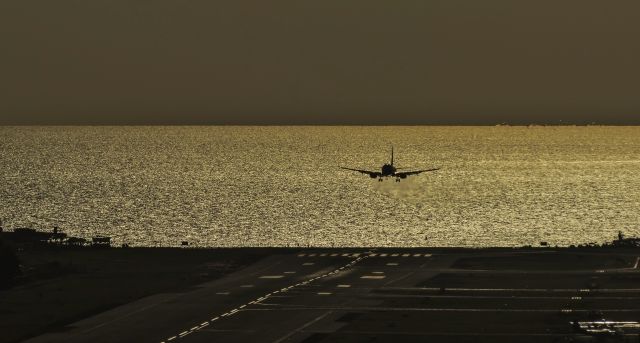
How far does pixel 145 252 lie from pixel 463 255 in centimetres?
3764

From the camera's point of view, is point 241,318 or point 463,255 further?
point 463,255

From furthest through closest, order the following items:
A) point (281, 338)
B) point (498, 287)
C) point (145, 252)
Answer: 1. point (145, 252)
2. point (498, 287)
3. point (281, 338)

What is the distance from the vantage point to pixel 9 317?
96750 millimetres

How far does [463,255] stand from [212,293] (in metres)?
38.5

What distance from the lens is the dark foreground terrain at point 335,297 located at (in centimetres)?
9019

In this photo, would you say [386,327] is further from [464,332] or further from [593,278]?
[593,278]

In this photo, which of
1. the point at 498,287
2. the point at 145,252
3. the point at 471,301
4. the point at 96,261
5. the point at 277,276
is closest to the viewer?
the point at 471,301

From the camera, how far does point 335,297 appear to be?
106 m

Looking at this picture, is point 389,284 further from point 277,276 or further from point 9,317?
point 9,317

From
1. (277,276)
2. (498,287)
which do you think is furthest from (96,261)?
(498,287)

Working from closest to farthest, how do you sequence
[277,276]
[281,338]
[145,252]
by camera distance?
1. [281,338]
2. [277,276]
3. [145,252]

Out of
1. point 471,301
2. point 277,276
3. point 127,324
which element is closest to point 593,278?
point 471,301

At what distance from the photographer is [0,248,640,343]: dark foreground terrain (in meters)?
90.2

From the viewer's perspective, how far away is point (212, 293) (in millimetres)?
109000
